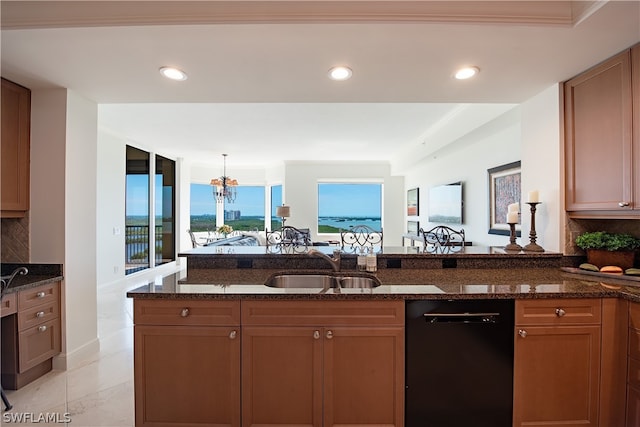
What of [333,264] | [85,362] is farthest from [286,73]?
[85,362]

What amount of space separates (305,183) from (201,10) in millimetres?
6880

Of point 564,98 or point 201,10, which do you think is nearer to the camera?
point 201,10

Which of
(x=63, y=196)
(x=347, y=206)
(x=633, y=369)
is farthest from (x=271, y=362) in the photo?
(x=347, y=206)

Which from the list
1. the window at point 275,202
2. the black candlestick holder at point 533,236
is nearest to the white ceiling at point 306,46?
the black candlestick holder at point 533,236

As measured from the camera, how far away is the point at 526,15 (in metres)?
1.73

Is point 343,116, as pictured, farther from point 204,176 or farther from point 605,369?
point 204,176

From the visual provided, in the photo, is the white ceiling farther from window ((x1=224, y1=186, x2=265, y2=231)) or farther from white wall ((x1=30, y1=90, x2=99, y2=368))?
window ((x1=224, y1=186, x2=265, y2=231))

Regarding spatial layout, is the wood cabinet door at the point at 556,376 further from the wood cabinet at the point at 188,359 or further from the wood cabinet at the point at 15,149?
the wood cabinet at the point at 15,149

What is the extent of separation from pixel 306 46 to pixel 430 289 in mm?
1651

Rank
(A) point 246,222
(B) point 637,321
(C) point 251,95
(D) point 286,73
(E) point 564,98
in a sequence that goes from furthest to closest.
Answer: (A) point 246,222 → (C) point 251,95 → (E) point 564,98 → (D) point 286,73 → (B) point 637,321

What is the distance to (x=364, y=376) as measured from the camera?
1733 mm

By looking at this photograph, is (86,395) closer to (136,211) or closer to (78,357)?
(78,357)

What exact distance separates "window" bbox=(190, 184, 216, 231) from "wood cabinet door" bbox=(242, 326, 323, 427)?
7.39 m

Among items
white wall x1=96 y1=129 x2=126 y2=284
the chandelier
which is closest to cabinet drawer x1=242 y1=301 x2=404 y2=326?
white wall x1=96 y1=129 x2=126 y2=284
